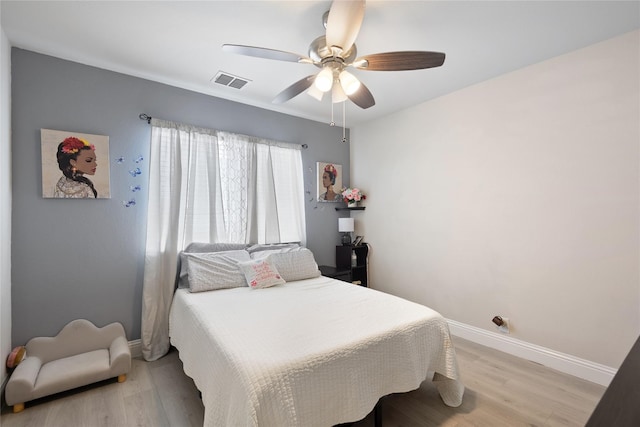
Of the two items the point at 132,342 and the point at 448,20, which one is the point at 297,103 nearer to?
the point at 448,20

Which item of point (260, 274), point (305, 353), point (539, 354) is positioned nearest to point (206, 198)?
point (260, 274)

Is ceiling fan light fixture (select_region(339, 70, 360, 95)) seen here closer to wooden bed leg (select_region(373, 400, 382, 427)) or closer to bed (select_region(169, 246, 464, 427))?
bed (select_region(169, 246, 464, 427))

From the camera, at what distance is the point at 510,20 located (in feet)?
6.36

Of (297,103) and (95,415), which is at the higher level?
(297,103)

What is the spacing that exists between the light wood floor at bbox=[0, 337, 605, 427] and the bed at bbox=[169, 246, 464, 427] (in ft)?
0.65

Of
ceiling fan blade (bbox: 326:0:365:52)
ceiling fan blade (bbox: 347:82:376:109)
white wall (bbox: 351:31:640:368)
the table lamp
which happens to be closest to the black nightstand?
the table lamp

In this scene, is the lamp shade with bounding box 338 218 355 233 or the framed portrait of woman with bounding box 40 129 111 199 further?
the lamp shade with bounding box 338 218 355 233

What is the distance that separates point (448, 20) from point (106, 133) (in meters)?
2.82

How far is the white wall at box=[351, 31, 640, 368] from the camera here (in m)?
2.14

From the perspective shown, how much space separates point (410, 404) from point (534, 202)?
1964mm

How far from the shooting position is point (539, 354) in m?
2.50

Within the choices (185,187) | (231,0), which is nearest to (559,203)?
(231,0)

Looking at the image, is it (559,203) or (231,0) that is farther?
(559,203)

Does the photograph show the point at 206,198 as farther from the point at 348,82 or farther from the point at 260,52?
the point at 348,82
